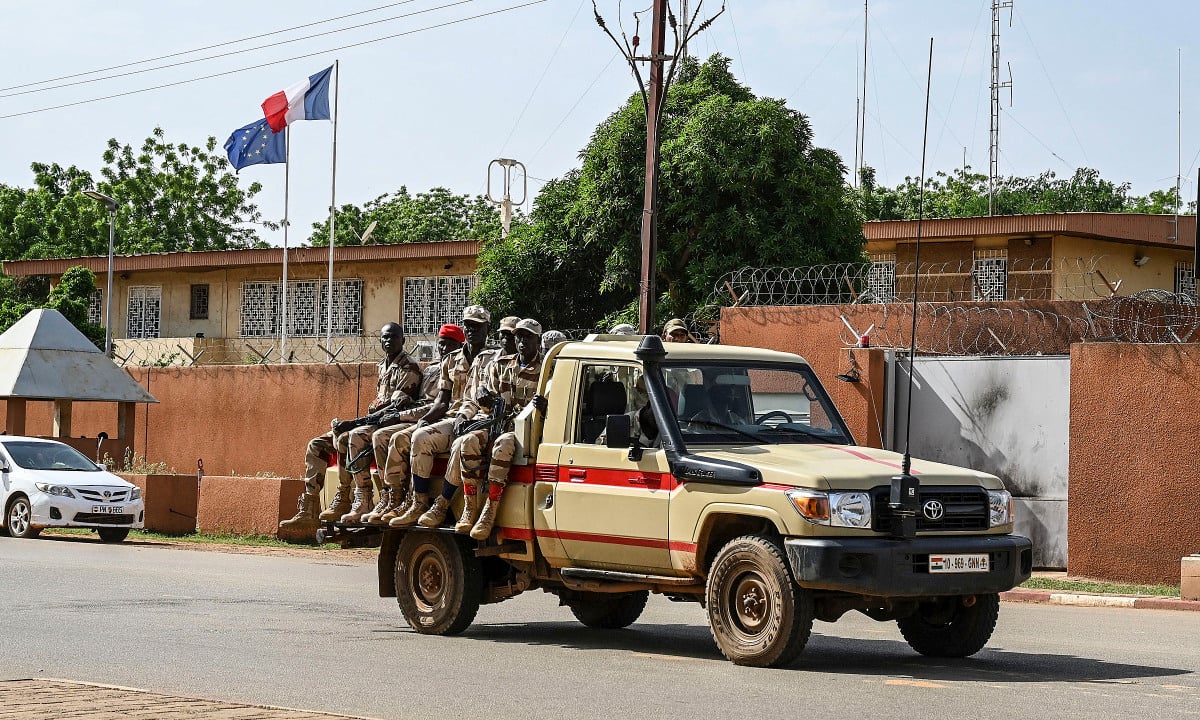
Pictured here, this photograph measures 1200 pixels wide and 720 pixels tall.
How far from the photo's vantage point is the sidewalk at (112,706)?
24.5 ft

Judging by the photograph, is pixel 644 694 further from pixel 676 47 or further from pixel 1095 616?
pixel 676 47

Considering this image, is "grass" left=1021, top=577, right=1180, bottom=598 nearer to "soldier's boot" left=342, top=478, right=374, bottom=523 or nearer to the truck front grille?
the truck front grille

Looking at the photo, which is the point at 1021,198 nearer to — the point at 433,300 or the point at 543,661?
the point at 433,300

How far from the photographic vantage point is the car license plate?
9.40 m

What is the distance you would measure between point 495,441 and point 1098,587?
9.05 meters

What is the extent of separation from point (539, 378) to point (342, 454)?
2.03 meters

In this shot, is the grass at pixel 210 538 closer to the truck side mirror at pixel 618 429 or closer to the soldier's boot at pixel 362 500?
the soldier's boot at pixel 362 500

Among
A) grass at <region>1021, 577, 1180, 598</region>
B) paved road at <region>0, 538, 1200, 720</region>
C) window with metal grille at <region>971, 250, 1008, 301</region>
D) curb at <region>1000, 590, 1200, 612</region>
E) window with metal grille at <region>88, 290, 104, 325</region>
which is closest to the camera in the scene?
paved road at <region>0, 538, 1200, 720</region>

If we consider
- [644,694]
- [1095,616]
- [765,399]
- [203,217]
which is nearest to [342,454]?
[765,399]

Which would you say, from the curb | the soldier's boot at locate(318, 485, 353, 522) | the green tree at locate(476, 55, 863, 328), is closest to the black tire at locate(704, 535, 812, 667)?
the soldier's boot at locate(318, 485, 353, 522)

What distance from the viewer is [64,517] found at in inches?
891

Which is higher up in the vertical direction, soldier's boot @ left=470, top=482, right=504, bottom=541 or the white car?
soldier's boot @ left=470, top=482, right=504, bottom=541

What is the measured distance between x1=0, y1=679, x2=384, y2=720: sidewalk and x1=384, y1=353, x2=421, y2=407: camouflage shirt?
463cm

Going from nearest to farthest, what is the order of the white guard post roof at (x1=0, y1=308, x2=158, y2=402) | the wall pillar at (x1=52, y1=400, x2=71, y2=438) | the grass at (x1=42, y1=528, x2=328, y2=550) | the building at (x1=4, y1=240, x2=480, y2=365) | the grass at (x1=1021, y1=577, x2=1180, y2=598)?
the grass at (x1=1021, y1=577, x2=1180, y2=598), the grass at (x1=42, y1=528, x2=328, y2=550), the white guard post roof at (x1=0, y1=308, x2=158, y2=402), the wall pillar at (x1=52, y1=400, x2=71, y2=438), the building at (x1=4, y1=240, x2=480, y2=365)
